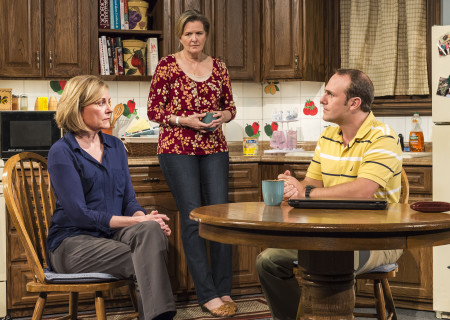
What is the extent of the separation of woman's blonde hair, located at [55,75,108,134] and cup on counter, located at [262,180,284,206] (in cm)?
76

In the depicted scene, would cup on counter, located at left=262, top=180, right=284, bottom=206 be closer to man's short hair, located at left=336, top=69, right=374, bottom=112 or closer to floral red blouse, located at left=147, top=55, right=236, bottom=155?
man's short hair, located at left=336, top=69, right=374, bottom=112

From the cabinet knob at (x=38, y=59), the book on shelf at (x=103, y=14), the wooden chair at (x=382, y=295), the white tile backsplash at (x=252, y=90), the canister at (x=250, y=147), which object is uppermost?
the book on shelf at (x=103, y=14)

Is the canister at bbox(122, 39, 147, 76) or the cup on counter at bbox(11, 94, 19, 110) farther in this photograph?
the canister at bbox(122, 39, 147, 76)

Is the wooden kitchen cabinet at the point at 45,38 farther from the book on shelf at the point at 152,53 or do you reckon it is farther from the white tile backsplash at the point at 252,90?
the white tile backsplash at the point at 252,90

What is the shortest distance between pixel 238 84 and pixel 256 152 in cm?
62

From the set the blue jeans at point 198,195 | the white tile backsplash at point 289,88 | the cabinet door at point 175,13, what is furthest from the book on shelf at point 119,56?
the white tile backsplash at point 289,88

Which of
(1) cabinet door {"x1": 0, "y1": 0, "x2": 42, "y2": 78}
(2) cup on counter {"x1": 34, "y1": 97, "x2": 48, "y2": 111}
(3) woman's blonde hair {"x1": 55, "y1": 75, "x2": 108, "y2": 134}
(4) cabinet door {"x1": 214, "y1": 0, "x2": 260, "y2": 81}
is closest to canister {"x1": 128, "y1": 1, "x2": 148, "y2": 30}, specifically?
(4) cabinet door {"x1": 214, "y1": 0, "x2": 260, "y2": 81}

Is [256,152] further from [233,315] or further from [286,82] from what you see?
[233,315]

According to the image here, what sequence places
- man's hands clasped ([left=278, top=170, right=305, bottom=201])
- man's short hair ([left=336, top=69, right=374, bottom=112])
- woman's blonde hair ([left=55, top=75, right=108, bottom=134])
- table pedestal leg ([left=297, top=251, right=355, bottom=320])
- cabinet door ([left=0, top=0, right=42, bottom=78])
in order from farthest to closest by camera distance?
cabinet door ([left=0, top=0, right=42, bottom=78]) → man's short hair ([left=336, top=69, right=374, bottom=112]) → woman's blonde hair ([left=55, top=75, right=108, bottom=134]) → man's hands clasped ([left=278, top=170, right=305, bottom=201]) → table pedestal leg ([left=297, top=251, right=355, bottom=320])

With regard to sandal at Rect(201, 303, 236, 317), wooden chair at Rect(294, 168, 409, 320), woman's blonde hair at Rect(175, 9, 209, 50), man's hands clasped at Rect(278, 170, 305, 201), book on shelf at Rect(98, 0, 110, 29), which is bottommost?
sandal at Rect(201, 303, 236, 317)

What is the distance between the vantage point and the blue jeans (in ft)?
12.0

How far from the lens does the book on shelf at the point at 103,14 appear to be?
429 centimetres

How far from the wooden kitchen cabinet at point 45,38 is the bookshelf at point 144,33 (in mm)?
63

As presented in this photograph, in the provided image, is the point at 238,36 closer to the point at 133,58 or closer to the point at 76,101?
the point at 133,58
